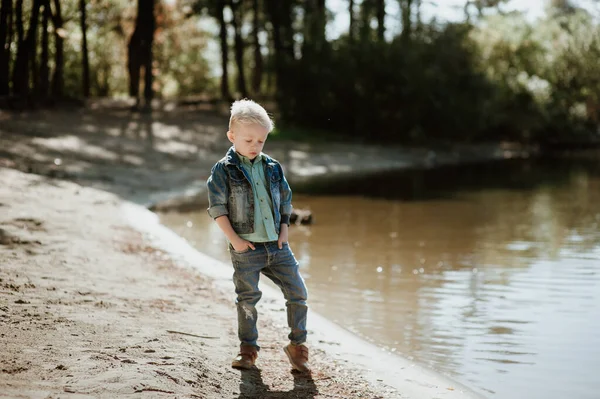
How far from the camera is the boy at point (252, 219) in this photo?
4.83 m

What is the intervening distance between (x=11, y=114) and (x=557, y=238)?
15295mm

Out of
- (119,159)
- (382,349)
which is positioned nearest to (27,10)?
(119,159)

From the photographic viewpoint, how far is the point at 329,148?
86.8ft

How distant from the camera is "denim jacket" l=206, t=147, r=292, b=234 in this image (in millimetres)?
4855

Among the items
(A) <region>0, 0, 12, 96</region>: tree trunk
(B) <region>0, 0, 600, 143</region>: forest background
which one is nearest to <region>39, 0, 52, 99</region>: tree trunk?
(B) <region>0, 0, 600, 143</region>: forest background

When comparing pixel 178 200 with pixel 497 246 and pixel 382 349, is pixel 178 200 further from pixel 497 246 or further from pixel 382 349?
pixel 382 349

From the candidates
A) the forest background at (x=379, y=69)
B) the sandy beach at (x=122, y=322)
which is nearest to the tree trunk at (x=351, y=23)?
the forest background at (x=379, y=69)

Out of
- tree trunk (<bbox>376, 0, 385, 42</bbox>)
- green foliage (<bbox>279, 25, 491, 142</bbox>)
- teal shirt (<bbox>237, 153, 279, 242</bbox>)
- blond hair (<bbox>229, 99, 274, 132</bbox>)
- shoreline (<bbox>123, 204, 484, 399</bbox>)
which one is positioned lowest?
shoreline (<bbox>123, 204, 484, 399</bbox>)

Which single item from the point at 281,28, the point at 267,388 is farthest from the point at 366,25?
the point at 267,388

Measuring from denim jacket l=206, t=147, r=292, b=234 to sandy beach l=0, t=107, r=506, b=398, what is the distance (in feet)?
2.82

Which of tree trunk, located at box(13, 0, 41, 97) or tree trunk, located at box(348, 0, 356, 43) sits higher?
tree trunk, located at box(348, 0, 356, 43)

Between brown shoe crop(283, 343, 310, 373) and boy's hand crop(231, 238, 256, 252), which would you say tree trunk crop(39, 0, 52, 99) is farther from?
brown shoe crop(283, 343, 310, 373)

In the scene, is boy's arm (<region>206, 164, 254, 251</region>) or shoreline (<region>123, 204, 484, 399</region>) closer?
boy's arm (<region>206, 164, 254, 251</region>)

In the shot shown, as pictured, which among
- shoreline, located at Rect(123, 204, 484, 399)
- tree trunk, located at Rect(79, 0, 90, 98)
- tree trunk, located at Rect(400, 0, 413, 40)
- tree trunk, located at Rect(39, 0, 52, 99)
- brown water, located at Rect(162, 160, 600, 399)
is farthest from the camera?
Result: tree trunk, located at Rect(400, 0, 413, 40)
